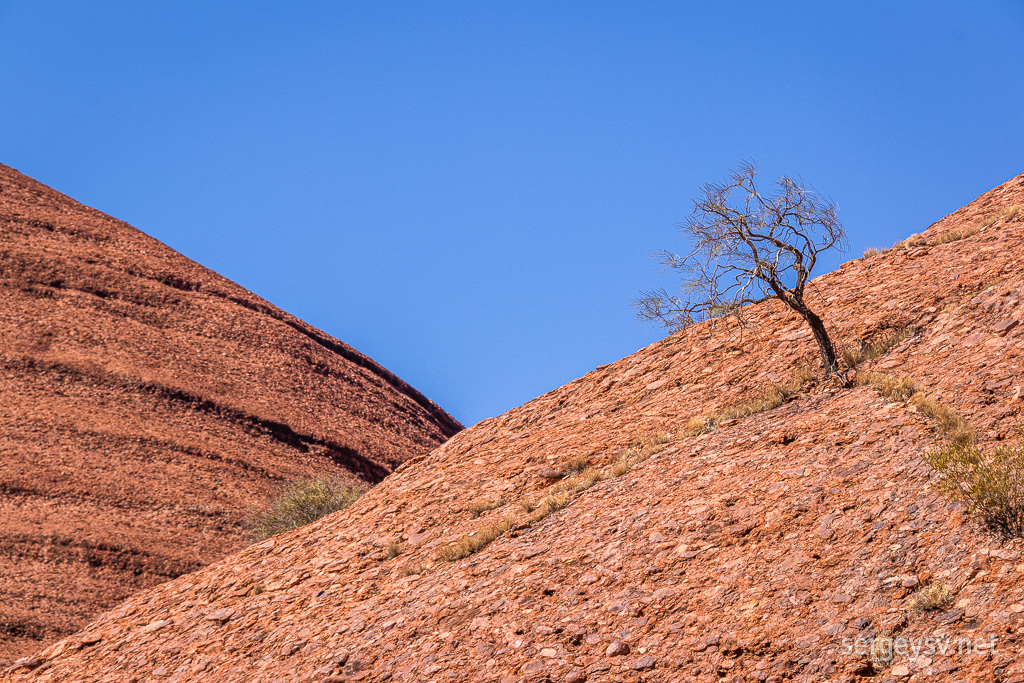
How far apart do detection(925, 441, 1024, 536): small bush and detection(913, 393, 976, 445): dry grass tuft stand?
14 cm

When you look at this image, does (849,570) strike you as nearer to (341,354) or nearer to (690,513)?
(690,513)

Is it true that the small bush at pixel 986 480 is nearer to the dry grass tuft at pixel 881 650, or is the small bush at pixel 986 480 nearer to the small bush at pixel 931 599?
the small bush at pixel 931 599

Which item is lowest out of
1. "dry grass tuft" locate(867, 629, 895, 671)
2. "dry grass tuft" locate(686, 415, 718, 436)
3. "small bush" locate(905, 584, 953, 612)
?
"dry grass tuft" locate(867, 629, 895, 671)

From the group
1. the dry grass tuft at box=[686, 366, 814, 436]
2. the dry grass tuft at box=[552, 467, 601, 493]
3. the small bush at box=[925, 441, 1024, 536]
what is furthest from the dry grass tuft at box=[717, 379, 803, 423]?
the small bush at box=[925, 441, 1024, 536]

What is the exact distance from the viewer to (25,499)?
25625 millimetres

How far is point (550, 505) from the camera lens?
12477 mm

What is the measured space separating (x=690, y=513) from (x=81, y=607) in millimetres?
17439

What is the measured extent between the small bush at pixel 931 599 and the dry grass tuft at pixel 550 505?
5.56 m

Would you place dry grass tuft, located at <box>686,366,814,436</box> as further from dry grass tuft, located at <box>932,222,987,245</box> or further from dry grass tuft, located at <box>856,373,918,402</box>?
dry grass tuft, located at <box>932,222,987,245</box>

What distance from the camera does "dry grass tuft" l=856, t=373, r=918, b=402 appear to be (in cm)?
1143

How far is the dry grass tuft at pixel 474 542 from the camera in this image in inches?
477

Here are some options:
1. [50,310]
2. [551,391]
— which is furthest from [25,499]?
[551,391]

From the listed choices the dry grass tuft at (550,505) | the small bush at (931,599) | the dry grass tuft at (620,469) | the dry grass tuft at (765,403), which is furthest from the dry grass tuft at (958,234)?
the small bush at (931,599)

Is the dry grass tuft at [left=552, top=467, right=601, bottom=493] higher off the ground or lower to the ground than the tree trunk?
lower
